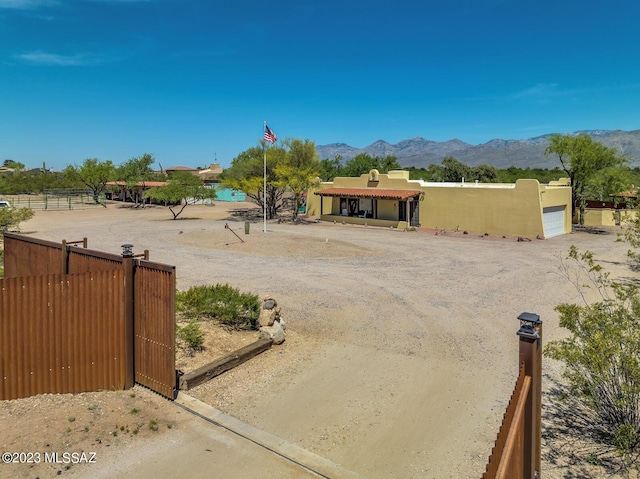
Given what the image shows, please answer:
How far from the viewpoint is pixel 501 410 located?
7.32 m

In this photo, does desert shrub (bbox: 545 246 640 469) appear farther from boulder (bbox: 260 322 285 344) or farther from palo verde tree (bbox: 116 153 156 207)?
palo verde tree (bbox: 116 153 156 207)

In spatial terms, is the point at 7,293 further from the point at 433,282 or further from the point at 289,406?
the point at 433,282

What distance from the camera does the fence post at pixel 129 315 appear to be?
7.52 metres

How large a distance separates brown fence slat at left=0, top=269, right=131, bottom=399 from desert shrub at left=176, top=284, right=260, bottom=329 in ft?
10.5

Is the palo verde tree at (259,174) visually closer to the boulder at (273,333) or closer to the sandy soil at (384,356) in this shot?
the sandy soil at (384,356)

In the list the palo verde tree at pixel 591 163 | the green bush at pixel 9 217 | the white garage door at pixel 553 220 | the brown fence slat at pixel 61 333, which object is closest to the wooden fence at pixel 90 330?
the brown fence slat at pixel 61 333

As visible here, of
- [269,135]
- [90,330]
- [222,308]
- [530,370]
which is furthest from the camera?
[269,135]

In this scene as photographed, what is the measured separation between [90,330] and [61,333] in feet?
1.35

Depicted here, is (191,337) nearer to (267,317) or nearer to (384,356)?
(267,317)

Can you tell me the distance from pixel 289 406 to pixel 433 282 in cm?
1114

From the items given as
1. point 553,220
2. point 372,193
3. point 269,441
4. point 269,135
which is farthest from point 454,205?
point 269,441

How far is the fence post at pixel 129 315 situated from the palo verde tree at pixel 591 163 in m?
37.9

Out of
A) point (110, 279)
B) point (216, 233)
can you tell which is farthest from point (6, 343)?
point (216, 233)

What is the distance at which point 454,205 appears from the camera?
34656 mm
